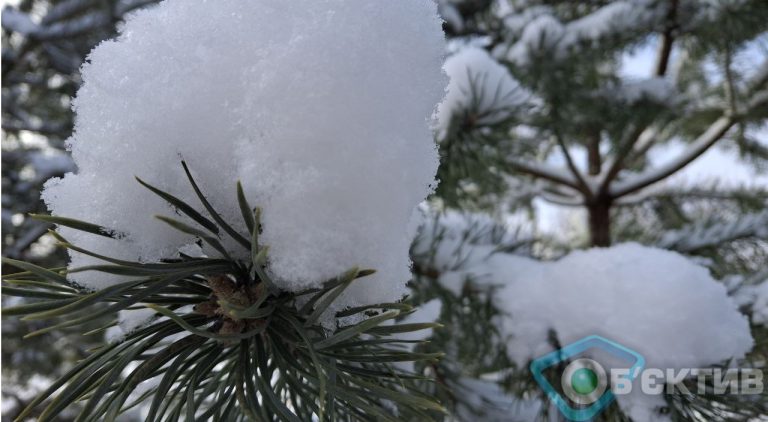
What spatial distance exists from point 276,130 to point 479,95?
2.10ft

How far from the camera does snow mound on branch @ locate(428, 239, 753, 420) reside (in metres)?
0.60

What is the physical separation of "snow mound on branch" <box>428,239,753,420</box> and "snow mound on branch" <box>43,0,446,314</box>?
412 millimetres

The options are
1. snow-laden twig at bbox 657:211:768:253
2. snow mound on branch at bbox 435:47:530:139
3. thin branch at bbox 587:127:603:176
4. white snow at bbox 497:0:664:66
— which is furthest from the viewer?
thin branch at bbox 587:127:603:176

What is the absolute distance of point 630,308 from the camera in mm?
649

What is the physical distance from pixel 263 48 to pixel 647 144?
1814 millimetres

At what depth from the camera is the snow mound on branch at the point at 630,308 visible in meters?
0.60

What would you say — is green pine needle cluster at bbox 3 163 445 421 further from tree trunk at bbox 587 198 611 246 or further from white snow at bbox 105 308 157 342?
tree trunk at bbox 587 198 611 246

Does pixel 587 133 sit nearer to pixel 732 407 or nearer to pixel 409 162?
pixel 732 407

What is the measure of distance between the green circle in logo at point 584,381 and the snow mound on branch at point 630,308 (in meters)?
0.04

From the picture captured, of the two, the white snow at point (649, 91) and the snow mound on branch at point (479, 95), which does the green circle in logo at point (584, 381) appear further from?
the white snow at point (649, 91)

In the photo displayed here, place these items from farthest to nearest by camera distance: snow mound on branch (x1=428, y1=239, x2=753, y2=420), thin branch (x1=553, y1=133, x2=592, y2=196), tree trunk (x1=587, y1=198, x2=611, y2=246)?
tree trunk (x1=587, y1=198, x2=611, y2=246) → thin branch (x1=553, y1=133, x2=592, y2=196) → snow mound on branch (x1=428, y1=239, x2=753, y2=420)

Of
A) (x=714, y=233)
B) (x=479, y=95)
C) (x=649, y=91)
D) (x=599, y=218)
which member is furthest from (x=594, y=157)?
(x=479, y=95)

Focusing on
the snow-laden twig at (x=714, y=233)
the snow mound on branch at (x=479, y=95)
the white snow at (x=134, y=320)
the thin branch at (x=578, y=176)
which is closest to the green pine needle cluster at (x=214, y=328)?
the white snow at (x=134, y=320)

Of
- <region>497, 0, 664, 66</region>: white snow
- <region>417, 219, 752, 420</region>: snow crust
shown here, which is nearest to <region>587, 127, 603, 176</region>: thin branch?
<region>497, 0, 664, 66</region>: white snow
